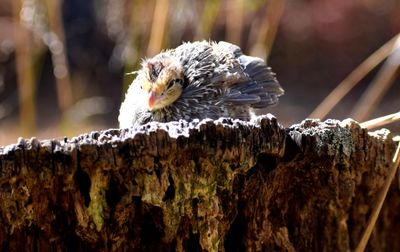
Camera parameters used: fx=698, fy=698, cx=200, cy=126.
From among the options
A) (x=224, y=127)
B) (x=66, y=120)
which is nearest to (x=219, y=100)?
(x=224, y=127)

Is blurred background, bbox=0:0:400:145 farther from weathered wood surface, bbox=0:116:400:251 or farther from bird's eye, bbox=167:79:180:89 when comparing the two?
weathered wood surface, bbox=0:116:400:251

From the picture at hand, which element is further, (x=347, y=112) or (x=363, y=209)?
(x=347, y=112)

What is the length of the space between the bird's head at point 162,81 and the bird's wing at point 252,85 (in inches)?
5.9

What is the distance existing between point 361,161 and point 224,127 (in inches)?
16.9

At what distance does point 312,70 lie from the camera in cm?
533

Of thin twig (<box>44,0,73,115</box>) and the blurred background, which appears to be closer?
thin twig (<box>44,0,73,115</box>)

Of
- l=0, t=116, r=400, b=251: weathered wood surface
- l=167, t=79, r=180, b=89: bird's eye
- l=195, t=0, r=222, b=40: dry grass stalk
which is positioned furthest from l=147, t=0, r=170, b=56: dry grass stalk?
l=0, t=116, r=400, b=251: weathered wood surface

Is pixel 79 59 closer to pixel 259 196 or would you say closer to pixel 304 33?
pixel 304 33

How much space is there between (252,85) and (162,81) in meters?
0.31

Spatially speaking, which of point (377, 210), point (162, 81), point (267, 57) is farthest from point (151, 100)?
point (267, 57)

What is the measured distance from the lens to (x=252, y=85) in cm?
205

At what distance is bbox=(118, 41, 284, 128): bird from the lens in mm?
1930

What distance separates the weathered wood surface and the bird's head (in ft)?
1.65

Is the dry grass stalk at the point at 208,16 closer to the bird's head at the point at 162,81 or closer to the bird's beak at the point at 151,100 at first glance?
the bird's head at the point at 162,81
